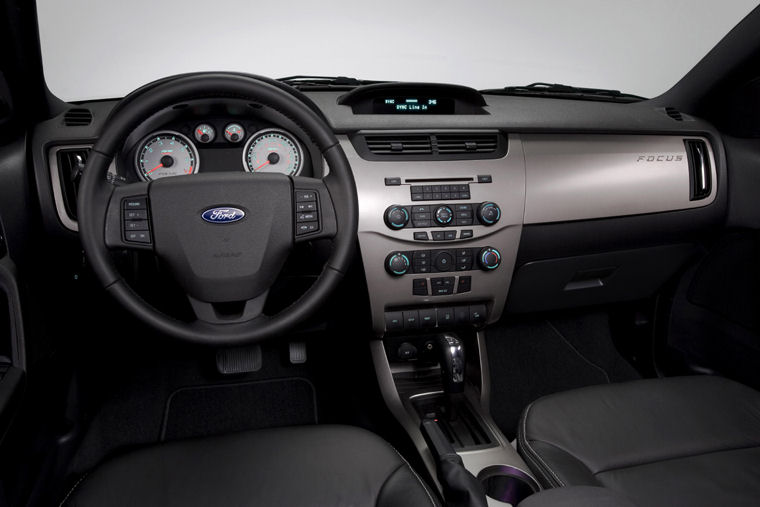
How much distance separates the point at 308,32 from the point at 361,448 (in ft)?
4.34

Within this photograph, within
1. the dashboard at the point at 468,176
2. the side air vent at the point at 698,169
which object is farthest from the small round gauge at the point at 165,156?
the side air vent at the point at 698,169

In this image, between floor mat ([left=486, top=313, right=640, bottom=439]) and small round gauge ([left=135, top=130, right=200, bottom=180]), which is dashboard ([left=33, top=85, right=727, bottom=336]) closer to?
small round gauge ([left=135, top=130, right=200, bottom=180])

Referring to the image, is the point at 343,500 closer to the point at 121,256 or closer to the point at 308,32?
the point at 121,256

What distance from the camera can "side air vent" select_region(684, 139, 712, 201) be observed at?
160 cm

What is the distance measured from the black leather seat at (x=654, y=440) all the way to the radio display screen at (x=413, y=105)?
2.66 feet

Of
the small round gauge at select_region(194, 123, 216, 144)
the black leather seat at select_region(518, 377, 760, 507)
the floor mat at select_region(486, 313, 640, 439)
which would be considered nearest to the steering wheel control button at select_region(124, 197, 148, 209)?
the small round gauge at select_region(194, 123, 216, 144)

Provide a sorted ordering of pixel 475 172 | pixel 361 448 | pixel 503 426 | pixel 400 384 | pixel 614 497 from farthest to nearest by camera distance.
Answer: pixel 503 426, pixel 400 384, pixel 475 172, pixel 361 448, pixel 614 497

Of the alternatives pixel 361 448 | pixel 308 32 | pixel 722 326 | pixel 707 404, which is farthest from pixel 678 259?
pixel 308 32

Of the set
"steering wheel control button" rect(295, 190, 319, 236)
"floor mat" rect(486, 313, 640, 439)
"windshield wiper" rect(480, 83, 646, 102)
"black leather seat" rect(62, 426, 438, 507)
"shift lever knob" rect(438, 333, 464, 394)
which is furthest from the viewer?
"floor mat" rect(486, 313, 640, 439)

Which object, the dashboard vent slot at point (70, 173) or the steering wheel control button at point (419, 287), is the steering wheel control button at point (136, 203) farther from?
the steering wheel control button at point (419, 287)

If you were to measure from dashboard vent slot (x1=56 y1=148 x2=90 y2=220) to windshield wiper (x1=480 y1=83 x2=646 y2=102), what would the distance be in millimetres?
1199

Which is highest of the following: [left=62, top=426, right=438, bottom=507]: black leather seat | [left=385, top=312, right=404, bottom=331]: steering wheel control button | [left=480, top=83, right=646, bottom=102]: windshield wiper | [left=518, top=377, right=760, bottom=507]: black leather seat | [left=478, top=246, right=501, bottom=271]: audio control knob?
[left=480, top=83, right=646, bottom=102]: windshield wiper

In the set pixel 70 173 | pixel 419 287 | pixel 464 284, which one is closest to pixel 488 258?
pixel 464 284

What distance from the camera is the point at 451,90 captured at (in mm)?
1435
